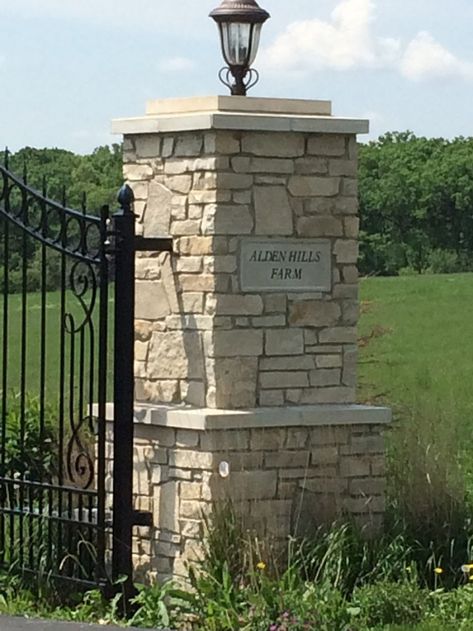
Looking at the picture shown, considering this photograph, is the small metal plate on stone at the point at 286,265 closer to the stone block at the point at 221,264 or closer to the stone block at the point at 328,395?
the stone block at the point at 221,264

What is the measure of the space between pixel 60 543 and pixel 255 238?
1964 millimetres

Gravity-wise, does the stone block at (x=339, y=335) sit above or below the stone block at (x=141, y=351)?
above

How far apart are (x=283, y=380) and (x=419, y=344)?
15640mm

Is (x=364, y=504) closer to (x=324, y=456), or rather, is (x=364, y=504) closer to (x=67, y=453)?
(x=324, y=456)

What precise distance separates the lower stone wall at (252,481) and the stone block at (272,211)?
1.06m

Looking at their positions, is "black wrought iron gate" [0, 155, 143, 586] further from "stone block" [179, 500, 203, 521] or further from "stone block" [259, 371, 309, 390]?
"stone block" [259, 371, 309, 390]

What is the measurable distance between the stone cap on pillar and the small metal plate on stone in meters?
0.61

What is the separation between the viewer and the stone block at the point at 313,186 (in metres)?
8.86

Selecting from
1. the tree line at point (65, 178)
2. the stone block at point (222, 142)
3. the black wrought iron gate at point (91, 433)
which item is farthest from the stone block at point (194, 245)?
the tree line at point (65, 178)

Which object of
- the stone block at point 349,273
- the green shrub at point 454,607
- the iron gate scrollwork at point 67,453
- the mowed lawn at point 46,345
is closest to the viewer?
the green shrub at point 454,607

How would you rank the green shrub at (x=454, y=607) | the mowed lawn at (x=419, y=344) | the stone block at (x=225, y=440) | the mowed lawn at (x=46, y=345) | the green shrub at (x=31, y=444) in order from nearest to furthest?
the green shrub at (x=454, y=607) < the stone block at (x=225, y=440) < the green shrub at (x=31, y=444) < the mowed lawn at (x=419, y=344) < the mowed lawn at (x=46, y=345)

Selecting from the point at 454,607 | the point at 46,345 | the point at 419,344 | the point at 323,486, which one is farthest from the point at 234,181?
the point at 419,344

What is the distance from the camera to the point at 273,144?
878 cm

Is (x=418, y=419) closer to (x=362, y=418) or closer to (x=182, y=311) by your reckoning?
(x=362, y=418)
